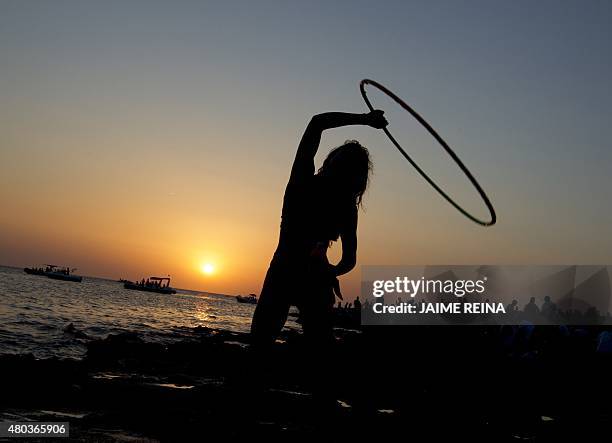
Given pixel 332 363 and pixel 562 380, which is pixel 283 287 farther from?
pixel 562 380

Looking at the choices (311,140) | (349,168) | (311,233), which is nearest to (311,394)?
(311,233)

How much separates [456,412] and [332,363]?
5.78 meters

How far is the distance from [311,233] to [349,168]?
70cm

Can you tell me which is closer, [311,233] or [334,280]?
[311,233]

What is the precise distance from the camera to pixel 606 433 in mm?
7449

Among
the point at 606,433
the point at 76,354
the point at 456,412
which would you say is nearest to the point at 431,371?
the point at 456,412

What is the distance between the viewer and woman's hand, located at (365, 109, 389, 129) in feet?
13.4

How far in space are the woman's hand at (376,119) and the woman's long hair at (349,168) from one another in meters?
0.35

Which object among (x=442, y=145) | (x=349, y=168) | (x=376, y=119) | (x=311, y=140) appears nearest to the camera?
(x=311, y=140)

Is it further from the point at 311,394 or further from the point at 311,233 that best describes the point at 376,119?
the point at 311,394

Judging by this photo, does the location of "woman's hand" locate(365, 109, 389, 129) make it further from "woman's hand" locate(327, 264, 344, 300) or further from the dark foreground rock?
the dark foreground rock

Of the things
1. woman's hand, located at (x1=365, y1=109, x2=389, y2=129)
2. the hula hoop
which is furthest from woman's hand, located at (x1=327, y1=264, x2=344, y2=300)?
the hula hoop

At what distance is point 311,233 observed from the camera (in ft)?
13.7

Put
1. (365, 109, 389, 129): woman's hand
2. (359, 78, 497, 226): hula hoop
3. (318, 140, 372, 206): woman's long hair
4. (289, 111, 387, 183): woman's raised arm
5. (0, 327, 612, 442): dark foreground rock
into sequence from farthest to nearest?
1. (359, 78, 497, 226): hula hoop
2. (0, 327, 612, 442): dark foreground rock
3. (318, 140, 372, 206): woman's long hair
4. (365, 109, 389, 129): woman's hand
5. (289, 111, 387, 183): woman's raised arm
